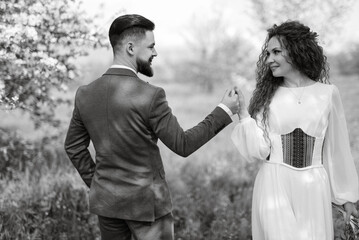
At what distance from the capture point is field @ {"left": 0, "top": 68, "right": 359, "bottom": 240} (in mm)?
4425

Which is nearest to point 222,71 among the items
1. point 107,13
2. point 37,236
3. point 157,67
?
point 157,67

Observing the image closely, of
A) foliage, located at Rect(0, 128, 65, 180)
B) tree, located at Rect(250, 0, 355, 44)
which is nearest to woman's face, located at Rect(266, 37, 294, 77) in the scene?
foliage, located at Rect(0, 128, 65, 180)

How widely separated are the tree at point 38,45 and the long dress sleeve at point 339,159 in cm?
234

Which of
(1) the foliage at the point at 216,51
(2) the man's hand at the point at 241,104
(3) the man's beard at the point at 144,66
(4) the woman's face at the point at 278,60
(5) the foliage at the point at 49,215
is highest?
(1) the foliage at the point at 216,51

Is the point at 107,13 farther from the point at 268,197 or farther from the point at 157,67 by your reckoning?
the point at 157,67

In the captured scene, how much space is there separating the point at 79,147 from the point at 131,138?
1.57ft

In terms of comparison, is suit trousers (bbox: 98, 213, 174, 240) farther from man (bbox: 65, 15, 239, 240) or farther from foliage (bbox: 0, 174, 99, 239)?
foliage (bbox: 0, 174, 99, 239)

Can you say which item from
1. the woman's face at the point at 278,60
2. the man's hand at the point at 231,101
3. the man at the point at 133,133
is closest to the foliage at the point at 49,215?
the man at the point at 133,133

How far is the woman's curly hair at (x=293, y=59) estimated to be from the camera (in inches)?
119

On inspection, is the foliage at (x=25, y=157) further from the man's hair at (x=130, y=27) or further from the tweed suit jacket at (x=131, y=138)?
the man's hair at (x=130, y=27)

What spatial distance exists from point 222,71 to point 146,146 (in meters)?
18.6

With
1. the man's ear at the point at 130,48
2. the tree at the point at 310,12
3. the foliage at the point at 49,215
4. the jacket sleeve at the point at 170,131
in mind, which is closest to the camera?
the jacket sleeve at the point at 170,131

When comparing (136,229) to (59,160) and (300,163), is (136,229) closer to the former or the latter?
(300,163)

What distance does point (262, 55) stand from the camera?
330 cm
